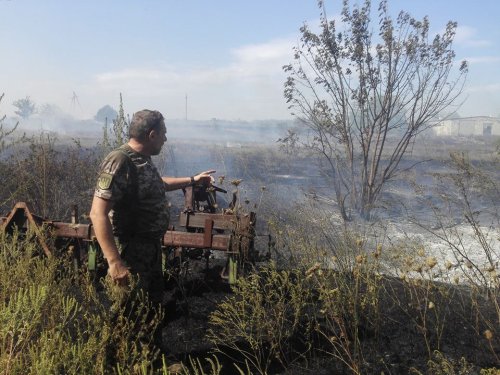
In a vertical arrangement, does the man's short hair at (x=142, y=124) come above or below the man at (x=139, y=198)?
above

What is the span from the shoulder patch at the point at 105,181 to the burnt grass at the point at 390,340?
4.39 feet

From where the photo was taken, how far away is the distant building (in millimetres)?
62500

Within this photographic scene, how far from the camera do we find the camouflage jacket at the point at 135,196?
2736 mm

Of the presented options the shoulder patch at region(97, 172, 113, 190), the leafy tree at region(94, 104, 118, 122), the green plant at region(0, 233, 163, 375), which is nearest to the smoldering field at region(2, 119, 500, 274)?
the shoulder patch at region(97, 172, 113, 190)

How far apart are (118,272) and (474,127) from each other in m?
74.4

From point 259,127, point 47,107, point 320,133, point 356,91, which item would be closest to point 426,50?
point 356,91

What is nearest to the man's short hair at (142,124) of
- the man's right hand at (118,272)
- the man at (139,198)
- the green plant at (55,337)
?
the man at (139,198)

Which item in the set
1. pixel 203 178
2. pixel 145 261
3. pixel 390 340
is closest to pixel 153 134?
pixel 145 261

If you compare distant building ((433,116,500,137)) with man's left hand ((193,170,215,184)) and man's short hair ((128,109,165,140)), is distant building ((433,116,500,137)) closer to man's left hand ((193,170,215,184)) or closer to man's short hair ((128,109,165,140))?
man's left hand ((193,170,215,184))

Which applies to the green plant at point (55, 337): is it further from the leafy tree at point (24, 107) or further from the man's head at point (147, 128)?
the leafy tree at point (24, 107)

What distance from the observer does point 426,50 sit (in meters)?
7.75

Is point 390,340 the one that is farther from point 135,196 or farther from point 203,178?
point 135,196

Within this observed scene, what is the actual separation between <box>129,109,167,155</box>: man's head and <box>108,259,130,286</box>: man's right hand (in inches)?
29.9

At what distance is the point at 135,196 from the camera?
2861 mm
